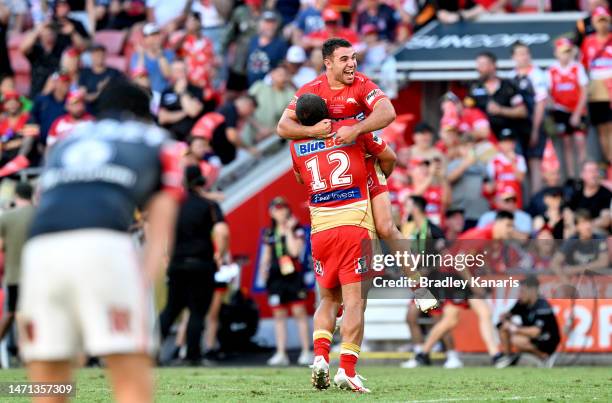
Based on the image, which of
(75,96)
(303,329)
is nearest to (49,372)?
(303,329)

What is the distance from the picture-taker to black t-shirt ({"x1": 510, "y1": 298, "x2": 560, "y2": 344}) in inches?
640

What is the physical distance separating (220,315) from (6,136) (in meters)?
4.82

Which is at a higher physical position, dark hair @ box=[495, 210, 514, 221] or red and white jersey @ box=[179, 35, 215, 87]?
red and white jersey @ box=[179, 35, 215, 87]

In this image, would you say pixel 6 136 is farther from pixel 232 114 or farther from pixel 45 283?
pixel 45 283

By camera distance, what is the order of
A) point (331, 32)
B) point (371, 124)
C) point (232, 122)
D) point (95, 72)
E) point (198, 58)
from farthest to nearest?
point (198, 58) < point (95, 72) < point (232, 122) < point (331, 32) < point (371, 124)

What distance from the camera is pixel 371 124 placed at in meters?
10.4

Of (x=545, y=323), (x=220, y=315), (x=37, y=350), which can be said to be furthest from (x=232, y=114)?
(x=37, y=350)

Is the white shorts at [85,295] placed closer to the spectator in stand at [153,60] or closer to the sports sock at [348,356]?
the sports sock at [348,356]

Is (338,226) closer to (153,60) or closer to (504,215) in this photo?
(504,215)

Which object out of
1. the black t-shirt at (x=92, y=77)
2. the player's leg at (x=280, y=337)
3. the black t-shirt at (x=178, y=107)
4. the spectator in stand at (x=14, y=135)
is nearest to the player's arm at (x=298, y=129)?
the player's leg at (x=280, y=337)

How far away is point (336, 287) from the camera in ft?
35.5

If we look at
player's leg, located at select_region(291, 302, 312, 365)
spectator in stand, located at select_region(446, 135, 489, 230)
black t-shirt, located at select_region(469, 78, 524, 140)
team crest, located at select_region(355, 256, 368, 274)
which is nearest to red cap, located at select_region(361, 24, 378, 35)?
black t-shirt, located at select_region(469, 78, 524, 140)

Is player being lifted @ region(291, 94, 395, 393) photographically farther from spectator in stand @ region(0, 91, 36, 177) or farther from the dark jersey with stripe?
spectator in stand @ region(0, 91, 36, 177)

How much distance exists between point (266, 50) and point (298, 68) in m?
0.81
